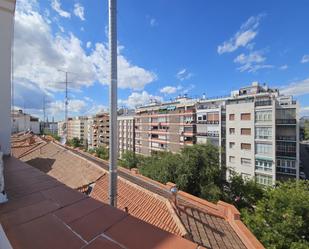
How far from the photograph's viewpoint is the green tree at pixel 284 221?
32.6 ft

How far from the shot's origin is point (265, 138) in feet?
83.0

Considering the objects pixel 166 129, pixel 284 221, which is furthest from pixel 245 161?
pixel 166 129

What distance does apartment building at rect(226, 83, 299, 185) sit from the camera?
78.9 feet

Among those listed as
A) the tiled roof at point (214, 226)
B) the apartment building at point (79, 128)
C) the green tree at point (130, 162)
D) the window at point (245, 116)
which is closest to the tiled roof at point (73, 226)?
the tiled roof at point (214, 226)

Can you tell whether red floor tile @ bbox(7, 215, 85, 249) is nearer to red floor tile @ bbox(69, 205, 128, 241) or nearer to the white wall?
red floor tile @ bbox(69, 205, 128, 241)

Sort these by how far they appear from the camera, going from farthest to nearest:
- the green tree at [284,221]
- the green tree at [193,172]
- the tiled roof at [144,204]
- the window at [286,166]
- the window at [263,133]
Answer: the window at [263,133] → the window at [286,166] → the green tree at [193,172] → the green tree at [284,221] → the tiled roof at [144,204]

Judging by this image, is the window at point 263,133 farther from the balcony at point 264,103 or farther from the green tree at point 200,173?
the green tree at point 200,173

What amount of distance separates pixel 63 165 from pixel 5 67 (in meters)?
9.81

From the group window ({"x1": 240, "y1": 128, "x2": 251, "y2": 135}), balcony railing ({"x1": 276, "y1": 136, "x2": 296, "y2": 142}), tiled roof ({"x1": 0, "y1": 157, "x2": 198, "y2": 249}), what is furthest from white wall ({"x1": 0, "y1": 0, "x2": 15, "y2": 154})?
balcony railing ({"x1": 276, "y1": 136, "x2": 296, "y2": 142})

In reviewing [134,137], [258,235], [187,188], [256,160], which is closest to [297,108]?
[256,160]

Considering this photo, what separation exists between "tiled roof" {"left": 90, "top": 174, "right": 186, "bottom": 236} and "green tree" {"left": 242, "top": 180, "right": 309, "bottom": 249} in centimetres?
662

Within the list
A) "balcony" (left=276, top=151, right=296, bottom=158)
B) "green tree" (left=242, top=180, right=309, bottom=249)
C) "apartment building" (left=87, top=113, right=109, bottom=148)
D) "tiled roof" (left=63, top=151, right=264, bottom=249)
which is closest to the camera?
"tiled roof" (left=63, top=151, right=264, bottom=249)

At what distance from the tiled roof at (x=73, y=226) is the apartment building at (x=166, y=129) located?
114 feet

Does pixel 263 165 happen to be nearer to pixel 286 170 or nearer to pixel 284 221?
pixel 286 170
